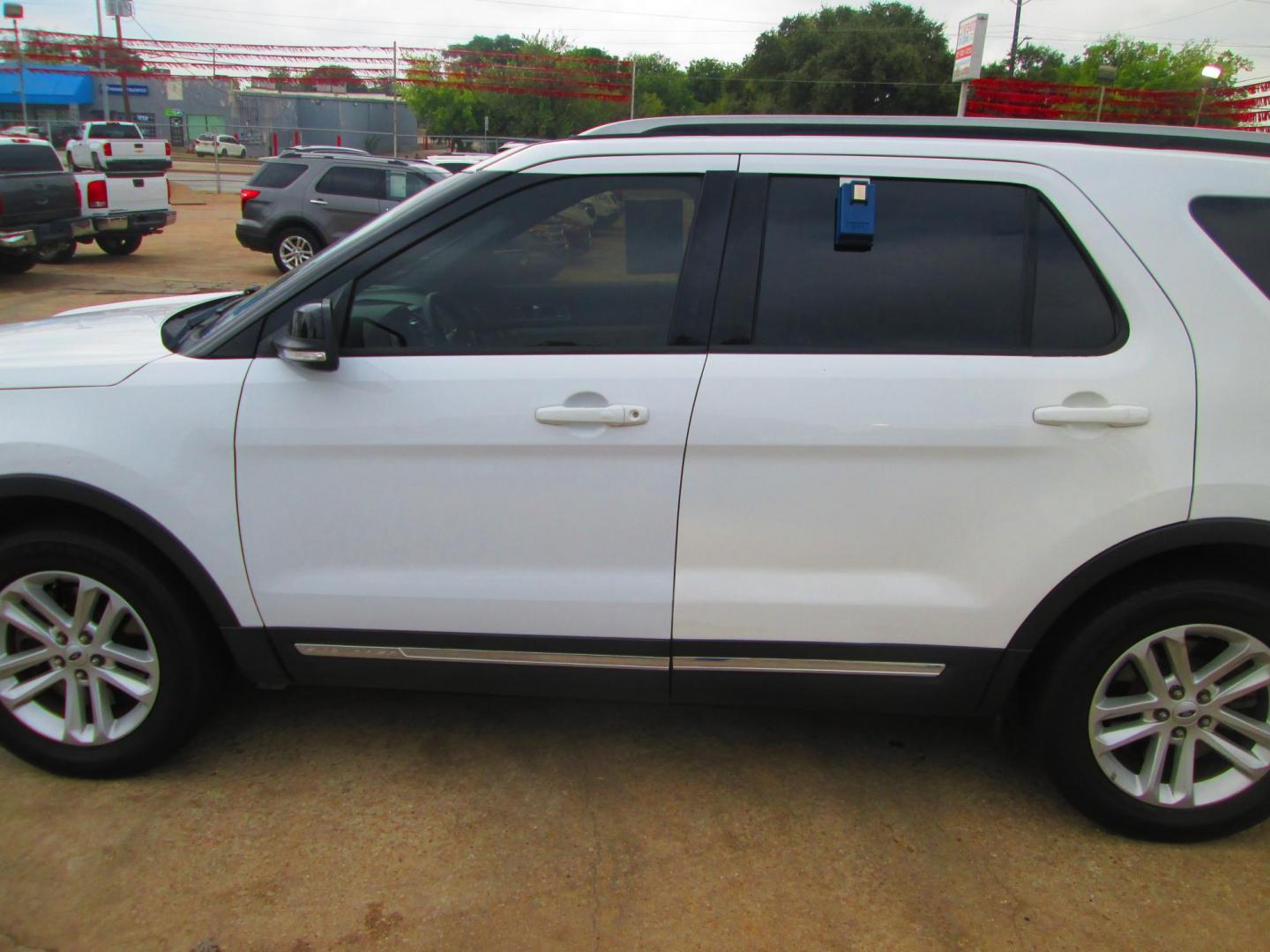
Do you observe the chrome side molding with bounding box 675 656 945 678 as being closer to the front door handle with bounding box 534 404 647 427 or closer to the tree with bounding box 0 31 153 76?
Answer: the front door handle with bounding box 534 404 647 427

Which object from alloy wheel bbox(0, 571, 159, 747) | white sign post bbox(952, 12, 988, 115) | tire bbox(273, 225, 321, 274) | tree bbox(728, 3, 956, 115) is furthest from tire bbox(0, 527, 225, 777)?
tree bbox(728, 3, 956, 115)

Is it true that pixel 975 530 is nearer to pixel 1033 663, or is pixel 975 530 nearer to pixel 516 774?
pixel 1033 663

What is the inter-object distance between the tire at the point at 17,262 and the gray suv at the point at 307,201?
8.85ft

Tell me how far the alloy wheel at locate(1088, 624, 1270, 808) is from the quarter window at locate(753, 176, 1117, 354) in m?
0.88

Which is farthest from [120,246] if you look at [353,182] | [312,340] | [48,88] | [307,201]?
[48,88]

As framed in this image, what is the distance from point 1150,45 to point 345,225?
5915 centimetres

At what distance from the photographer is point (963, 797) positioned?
118 inches

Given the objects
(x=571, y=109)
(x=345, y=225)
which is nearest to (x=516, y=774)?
(x=345, y=225)

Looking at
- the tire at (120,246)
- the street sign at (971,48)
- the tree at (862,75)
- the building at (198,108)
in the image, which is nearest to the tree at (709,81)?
the tree at (862,75)

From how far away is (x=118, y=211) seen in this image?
48.4 feet

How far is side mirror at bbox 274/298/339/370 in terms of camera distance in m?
2.55

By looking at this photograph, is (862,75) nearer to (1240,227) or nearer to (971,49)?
(971,49)

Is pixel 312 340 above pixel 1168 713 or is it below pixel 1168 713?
above

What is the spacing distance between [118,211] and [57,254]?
1098 mm
